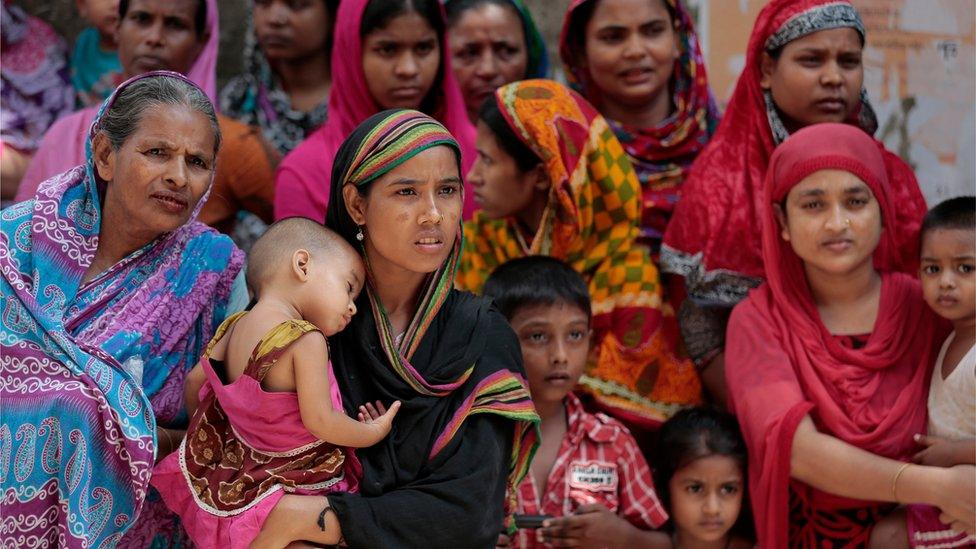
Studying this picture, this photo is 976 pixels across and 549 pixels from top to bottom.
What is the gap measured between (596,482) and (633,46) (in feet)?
5.70

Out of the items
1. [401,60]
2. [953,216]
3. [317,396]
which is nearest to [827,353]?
[953,216]

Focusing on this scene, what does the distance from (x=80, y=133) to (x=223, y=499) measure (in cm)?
209

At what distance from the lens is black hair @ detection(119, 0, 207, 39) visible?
4797 mm

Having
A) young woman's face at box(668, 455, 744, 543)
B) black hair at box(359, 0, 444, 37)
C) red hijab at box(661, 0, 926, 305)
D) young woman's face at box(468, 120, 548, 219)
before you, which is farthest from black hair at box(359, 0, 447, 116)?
young woman's face at box(668, 455, 744, 543)

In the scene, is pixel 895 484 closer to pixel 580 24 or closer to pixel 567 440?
pixel 567 440

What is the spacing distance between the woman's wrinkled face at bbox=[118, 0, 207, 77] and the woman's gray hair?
58.6 inches

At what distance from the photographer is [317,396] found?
2832mm

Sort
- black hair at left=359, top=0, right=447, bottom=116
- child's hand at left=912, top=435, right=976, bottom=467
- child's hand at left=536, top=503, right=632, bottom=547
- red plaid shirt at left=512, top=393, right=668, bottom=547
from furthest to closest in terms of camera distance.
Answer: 1. black hair at left=359, top=0, right=447, bottom=116
2. red plaid shirt at left=512, top=393, right=668, bottom=547
3. child's hand at left=536, top=503, right=632, bottom=547
4. child's hand at left=912, top=435, right=976, bottom=467

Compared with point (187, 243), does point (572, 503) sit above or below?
below

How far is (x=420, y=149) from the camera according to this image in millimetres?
3072

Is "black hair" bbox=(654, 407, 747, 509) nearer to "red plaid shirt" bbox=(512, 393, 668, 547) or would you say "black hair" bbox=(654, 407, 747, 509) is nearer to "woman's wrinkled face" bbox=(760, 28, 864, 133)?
"red plaid shirt" bbox=(512, 393, 668, 547)

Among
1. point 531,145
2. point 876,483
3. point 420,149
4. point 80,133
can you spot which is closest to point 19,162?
point 80,133

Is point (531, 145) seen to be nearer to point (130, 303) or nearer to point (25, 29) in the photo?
point (130, 303)

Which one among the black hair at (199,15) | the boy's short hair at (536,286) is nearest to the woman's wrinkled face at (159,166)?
the boy's short hair at (536,286)
